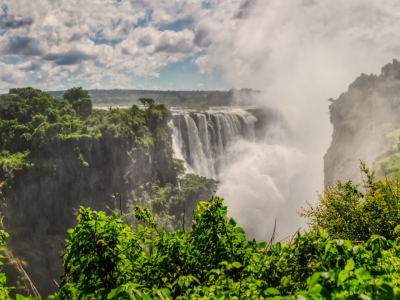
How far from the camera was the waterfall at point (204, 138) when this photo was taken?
37.2 m

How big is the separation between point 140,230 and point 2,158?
2703cm

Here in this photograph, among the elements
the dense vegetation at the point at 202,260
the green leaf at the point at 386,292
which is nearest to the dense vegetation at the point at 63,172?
the dense vegetation at the point at 202,260

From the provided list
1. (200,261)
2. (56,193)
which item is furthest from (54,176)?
(200,261)

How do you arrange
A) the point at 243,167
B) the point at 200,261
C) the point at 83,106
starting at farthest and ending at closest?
the point at 243,167
the point at 83,106
the point at 200,261

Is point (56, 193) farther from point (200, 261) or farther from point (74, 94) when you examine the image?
point (200, 261)

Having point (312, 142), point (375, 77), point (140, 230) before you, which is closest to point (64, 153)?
point (140, 230)

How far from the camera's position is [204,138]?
38031 mm

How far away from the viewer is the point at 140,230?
2.64m

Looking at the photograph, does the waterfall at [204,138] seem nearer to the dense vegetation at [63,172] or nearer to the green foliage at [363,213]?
the dense vegetation at [63,172]

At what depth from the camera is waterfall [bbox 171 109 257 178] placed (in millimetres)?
37219

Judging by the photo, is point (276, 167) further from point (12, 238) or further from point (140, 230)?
point (140, 230)

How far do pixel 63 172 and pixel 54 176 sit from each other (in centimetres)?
87

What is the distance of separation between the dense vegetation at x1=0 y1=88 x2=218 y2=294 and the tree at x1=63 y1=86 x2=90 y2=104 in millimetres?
117

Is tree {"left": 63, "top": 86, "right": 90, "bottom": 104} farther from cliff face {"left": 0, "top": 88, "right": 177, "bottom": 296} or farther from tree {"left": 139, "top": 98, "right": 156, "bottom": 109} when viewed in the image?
tree {"left": 139, "top": 98, "right": 156, "bottom": 109}
